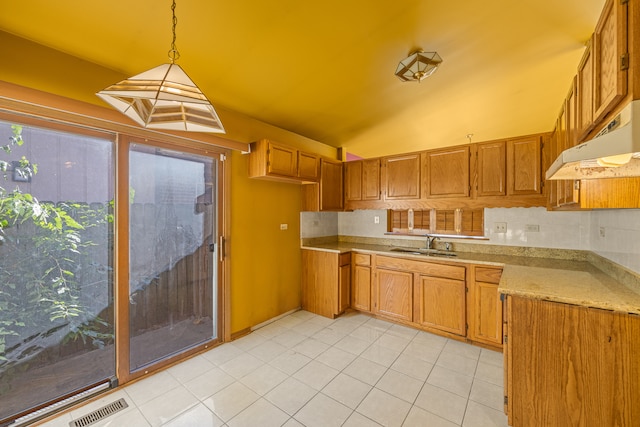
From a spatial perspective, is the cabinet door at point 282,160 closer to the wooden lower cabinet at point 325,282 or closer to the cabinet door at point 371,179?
the cabinet door at point 371,179

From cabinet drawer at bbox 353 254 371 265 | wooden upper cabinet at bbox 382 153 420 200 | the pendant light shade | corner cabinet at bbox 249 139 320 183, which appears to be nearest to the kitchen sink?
cabinet drawer at bbox 353 254 371 265

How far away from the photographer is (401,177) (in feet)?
11.0

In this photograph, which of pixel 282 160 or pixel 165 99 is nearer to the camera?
pixel 165 99

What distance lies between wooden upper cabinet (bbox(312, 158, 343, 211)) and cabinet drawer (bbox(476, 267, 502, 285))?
6.33 feet

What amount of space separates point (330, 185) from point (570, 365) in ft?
9.42

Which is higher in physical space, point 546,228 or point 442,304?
point 546,228

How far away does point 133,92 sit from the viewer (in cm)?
101

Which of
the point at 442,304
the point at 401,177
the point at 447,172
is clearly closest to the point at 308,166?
the point at 401,177

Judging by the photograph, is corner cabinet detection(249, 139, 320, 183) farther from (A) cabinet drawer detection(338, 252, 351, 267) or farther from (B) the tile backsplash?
(A) cabinet drawer detection(338, 252, 351, 267)

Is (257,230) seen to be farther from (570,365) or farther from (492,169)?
(570,365)

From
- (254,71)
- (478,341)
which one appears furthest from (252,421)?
(254,71)

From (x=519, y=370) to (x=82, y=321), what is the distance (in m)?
3.09

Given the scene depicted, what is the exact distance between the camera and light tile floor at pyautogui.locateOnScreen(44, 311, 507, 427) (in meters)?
1.77

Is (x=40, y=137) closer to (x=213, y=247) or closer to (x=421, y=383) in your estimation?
(x=213, y=247)
